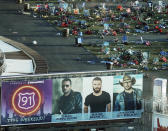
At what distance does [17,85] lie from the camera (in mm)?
72625

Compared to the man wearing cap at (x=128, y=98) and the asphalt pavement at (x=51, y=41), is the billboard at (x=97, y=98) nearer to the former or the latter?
the man wearing cap at (x=128, y=98)

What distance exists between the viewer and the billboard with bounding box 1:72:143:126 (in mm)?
72812

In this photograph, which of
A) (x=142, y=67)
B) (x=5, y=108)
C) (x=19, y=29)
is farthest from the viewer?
(x=19, y=29)

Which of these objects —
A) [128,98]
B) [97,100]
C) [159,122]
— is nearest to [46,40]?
[128,98]

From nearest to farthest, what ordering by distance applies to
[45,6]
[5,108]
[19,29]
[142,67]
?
[5,108] → [142,67] → [19,29] → [45,6]

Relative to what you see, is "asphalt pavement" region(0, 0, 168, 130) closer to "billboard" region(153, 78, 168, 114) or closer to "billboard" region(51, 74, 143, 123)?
"billboard" region(51, 74, 143, 123)

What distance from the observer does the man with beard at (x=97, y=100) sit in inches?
2965

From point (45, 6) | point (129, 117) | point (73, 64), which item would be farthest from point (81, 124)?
point (45, 6)

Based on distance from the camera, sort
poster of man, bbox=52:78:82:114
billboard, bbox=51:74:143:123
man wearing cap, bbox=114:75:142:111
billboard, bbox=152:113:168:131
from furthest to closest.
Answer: man wearing cap, bbox=114:75:142:111 → billboard, bbox=51:74:143:123 → poster of man, bbox=52:78:82:114 → billboard, bbox=152:113:168:131

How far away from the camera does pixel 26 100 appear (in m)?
73.3

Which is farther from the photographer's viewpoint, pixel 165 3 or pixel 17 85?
pixel 165 3

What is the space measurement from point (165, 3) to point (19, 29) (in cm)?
2515

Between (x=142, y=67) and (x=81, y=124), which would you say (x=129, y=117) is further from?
(x=142, y=67)

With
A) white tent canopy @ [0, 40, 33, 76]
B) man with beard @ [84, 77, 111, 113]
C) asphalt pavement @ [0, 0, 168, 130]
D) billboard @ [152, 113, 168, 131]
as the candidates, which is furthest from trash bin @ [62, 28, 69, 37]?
billboard @ [152, 113, 168, 131]
